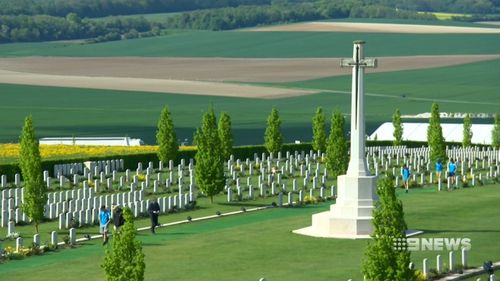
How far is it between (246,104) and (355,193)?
9110 cm

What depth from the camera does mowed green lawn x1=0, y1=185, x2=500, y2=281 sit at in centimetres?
4422

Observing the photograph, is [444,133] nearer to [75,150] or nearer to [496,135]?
[496,135]

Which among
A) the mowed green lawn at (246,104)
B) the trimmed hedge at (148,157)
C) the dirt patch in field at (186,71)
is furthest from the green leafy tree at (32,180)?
the dirt patch in field at (186,71)

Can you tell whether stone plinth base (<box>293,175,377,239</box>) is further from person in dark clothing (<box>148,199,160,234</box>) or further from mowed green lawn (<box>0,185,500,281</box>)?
person in dark clothing (<box>148,199,160,234</box>)

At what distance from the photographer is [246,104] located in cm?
14550

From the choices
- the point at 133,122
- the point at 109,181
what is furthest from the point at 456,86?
the point at 109,181

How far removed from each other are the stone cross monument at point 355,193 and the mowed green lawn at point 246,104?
54980 millimetres

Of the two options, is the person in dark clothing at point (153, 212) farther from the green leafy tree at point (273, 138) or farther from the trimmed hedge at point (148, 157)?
the green leafy tree at point (273, 138)

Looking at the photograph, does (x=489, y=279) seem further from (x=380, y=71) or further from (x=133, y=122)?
(x=380, y=71)

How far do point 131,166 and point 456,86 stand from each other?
277ft

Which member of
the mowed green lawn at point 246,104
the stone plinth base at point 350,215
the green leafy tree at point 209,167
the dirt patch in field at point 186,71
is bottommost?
the stone plinth base at point 350,215

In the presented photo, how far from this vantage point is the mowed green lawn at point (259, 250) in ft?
145

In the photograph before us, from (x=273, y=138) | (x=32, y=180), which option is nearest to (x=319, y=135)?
(x=273, y=138)

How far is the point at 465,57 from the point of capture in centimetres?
18688
